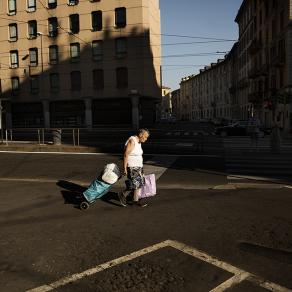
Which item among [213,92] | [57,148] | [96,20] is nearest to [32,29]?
[96,20]

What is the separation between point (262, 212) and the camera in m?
7.66

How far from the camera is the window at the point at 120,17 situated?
138 feet

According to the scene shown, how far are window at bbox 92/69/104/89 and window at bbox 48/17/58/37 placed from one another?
666 cm

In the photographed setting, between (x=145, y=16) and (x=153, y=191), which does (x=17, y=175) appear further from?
(x=145, y=16)

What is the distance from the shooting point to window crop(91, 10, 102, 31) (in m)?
42.8

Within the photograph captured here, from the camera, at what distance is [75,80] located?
44.2 meters

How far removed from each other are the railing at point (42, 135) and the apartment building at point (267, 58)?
53.6 feet

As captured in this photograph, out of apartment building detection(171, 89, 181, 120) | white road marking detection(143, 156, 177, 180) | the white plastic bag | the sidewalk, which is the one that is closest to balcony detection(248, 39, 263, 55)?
the sidewalk

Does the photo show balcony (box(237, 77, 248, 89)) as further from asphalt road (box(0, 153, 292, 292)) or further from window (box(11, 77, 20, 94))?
asphalt road (box(0, 153, 292, 292))

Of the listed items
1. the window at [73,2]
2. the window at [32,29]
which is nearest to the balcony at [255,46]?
the window at [73,2]

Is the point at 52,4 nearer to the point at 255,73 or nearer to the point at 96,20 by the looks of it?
the point at 96,20

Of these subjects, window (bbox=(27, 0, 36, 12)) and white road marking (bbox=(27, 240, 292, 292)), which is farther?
window (bbox=(27, 0, 36, 12))

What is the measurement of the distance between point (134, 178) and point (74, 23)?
39406 millimetres

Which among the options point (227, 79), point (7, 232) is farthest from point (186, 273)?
point (227, 79)
